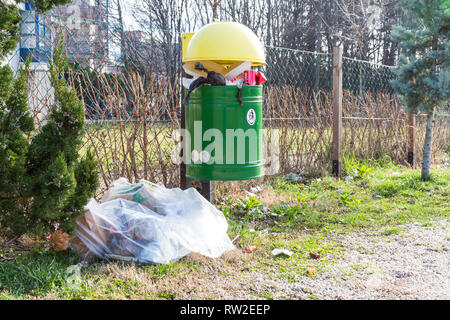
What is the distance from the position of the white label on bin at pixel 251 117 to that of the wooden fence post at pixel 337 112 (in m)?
3.18

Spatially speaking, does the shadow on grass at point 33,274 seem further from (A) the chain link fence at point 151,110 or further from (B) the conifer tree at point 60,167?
(A) the chain link fence at point 151,110

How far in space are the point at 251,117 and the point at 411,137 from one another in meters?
5.43

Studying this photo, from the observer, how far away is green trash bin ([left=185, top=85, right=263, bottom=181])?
3408mm

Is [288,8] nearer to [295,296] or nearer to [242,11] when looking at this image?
[242,11]

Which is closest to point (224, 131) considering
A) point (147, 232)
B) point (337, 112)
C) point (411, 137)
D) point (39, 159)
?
point (147, 232)

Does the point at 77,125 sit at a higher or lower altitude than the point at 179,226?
higher

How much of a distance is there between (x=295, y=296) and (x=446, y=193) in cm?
404

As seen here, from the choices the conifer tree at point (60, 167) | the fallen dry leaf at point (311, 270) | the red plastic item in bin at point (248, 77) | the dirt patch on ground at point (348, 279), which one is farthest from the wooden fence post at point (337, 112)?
the conifer tree at point (60, 167)

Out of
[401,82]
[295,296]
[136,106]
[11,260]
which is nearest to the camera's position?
[295,296]

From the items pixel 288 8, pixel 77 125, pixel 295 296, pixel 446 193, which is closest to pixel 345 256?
pixel 295 296

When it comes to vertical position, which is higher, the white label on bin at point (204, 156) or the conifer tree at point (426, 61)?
the conifer tree at point (426, 61)

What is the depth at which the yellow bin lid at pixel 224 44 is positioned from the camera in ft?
10.9

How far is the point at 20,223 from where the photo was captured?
8.96 feet

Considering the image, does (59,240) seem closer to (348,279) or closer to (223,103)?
(223,103)
